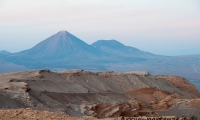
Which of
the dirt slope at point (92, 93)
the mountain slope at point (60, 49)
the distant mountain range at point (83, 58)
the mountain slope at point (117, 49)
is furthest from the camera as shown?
the mountain slope at point (117, 49)

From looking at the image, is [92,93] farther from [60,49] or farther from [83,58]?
[60,49]

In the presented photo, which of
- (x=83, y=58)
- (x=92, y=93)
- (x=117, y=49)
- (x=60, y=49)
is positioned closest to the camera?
(x=92, y=93)

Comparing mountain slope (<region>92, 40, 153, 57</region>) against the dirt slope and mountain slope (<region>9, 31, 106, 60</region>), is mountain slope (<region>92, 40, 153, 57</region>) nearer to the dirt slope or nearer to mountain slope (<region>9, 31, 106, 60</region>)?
mountain slope (<region>9, 31, 106, 60</region>)

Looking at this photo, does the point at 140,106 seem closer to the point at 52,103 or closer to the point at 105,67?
the point at 52,103

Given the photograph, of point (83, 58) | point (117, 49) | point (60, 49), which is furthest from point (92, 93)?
point (117, 49)

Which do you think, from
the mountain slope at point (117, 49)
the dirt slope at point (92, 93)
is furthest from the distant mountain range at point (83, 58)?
the dirt slope at point (92, 93)

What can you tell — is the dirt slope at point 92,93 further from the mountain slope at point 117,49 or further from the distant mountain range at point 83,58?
the mountain slope at point 117,49

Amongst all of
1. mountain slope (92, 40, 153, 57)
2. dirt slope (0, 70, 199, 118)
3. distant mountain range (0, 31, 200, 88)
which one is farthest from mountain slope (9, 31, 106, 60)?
dirt slope (0, 70, 199, 118)
